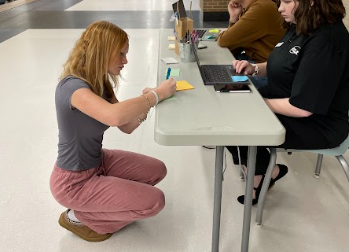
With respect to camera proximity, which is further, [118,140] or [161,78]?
[118,140]

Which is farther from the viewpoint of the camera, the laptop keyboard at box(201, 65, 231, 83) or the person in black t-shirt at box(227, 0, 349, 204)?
the laptop keyboard at box(201, 65, 231, 83)

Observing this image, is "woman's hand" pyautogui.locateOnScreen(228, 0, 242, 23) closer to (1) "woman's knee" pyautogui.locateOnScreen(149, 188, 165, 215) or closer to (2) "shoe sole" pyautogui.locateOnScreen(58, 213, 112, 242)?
(1) "woman's knee" pyautogui.locateOnScreen(149, 188, 165, 215)

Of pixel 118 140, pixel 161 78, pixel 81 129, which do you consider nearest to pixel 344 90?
pixel 161 78

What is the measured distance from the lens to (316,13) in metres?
1.56

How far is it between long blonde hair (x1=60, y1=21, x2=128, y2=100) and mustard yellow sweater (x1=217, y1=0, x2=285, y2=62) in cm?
103

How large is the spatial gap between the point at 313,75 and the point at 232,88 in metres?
0.34

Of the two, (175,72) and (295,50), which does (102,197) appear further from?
(295,50)

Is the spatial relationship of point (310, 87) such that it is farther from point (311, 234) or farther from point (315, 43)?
point (311, 234)

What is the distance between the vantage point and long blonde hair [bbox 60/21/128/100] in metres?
1.51

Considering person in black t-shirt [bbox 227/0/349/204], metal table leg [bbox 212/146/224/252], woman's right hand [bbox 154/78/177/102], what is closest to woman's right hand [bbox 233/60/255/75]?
person in black t-shirt [bbox 227/0/349/204]

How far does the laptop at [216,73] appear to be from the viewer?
172 cm

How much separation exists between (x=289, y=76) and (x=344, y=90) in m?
0.24

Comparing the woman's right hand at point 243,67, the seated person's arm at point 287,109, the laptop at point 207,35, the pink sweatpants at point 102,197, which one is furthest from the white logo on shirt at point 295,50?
the laptop at point 207,35

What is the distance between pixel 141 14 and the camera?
7.95m
